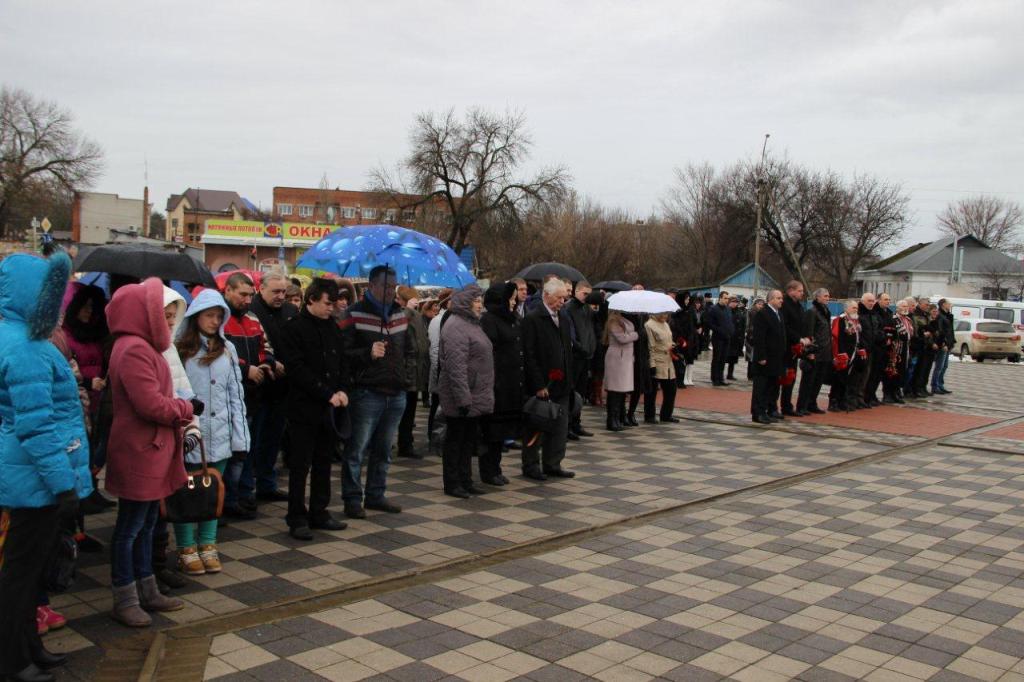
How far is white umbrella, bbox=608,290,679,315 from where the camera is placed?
12206 mm

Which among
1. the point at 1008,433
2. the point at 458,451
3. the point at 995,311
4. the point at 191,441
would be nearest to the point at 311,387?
the point at 191,441

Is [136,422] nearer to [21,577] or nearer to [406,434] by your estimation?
[21,577]

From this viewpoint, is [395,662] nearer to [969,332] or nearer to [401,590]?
[401,590]

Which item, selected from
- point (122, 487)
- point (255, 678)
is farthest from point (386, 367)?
point (255, 678)

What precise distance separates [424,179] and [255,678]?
167 feet

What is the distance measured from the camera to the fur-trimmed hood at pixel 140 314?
4.85 metres

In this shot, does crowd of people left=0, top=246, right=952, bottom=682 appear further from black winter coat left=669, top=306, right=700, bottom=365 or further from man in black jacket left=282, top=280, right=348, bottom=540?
black winter coat left=669, top=306, right=700, bottom=365

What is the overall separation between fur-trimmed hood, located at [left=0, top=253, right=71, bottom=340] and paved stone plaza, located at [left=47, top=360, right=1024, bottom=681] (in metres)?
1.64

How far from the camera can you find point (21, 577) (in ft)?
13.3

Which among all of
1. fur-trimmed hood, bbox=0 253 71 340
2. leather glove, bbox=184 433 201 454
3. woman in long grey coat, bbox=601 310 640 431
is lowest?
leather glove, bbox=184 433 201 454

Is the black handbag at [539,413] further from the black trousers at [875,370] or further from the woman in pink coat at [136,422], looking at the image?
the black trousers at [875,370]

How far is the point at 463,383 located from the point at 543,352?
1.26 m

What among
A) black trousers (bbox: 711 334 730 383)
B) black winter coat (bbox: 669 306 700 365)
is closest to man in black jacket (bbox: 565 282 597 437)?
black winter coat (bbox: 669 306 700 365)

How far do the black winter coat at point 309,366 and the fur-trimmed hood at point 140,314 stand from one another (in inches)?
64.4
